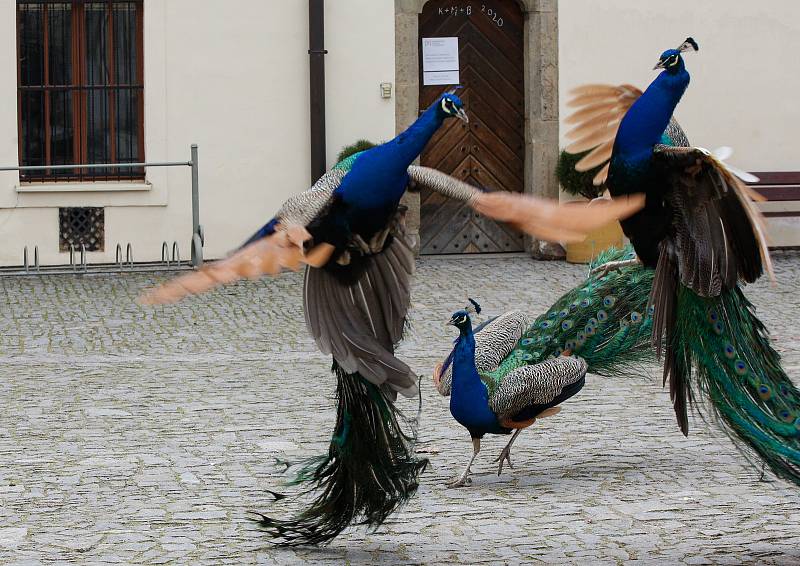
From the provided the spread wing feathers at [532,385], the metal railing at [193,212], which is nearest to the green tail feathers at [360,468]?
the spread wing feathers at [532,385]

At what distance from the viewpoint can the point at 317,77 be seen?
1606 cm

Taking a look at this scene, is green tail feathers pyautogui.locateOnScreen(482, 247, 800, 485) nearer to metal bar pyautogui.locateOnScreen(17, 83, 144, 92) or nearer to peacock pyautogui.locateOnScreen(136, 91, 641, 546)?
peacock pyautogui.locateOnScreen(136, 91, 641, 546)

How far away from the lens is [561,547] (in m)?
5.95

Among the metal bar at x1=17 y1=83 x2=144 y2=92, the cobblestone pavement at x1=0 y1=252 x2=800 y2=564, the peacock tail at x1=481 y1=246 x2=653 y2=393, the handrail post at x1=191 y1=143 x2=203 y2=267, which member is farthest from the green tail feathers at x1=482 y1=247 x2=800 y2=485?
the metal bar at x1=17 y1=83 x2=144 y2=92

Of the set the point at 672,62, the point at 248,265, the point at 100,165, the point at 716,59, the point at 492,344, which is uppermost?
the point at 716,59

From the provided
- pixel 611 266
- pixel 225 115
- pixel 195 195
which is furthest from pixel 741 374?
pixel 225 115

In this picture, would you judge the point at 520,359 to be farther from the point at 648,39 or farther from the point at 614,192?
the point at 648,39

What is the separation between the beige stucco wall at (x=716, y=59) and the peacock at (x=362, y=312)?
11.3 m

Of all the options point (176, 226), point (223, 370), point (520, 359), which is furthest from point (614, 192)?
point (176, 226)

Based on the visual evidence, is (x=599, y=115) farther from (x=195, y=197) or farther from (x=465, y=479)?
(x=195, y=197)

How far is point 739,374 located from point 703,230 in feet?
1.91

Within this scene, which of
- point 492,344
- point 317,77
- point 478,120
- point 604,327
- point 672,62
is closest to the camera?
point 672,62

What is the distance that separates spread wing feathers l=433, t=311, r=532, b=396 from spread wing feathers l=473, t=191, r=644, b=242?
245 cm

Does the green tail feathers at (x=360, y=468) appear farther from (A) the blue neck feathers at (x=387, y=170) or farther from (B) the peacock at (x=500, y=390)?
(B) the peacock at (x=500, y=390)
